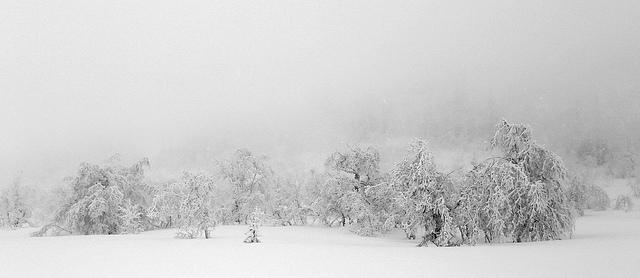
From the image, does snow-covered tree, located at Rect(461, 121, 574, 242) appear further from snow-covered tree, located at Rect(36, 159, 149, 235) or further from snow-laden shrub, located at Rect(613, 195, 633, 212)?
snow-laden shrub, located at Rect(613, 195, 633, 212)

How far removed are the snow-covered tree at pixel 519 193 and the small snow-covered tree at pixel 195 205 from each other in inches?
774

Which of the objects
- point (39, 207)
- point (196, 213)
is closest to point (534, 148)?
point (196, 213)

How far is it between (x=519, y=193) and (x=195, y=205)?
2347cm

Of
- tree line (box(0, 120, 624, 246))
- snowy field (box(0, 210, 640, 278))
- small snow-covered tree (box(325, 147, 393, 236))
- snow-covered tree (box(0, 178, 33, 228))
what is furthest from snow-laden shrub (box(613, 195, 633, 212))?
snow-covered tree (box(0, 178, 33, 228))

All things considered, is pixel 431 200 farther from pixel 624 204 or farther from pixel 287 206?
pixel 624 204

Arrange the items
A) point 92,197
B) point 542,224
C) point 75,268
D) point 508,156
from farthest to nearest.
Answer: point 92,197, point 508,156, point 542,224, point 75,268

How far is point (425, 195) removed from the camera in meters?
28.1

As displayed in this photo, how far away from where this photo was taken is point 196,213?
2897 cm

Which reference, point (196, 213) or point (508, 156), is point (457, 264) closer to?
point (508, 156)

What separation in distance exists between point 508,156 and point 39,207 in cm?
10205

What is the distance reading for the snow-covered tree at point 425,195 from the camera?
27938 mm

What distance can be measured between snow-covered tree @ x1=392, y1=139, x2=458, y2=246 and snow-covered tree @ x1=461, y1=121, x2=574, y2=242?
4.89 feet

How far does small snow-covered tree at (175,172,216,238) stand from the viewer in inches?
1126

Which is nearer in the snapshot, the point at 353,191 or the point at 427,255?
the point at 427,255
